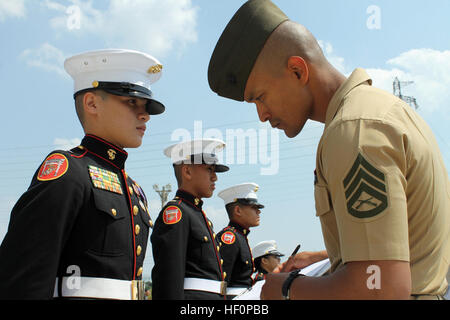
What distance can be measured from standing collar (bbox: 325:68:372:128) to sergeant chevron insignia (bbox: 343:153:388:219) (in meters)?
0.42

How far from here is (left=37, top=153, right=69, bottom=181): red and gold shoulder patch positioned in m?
2.82

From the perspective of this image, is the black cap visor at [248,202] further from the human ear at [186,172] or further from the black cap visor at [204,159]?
the human ear at [186,172]

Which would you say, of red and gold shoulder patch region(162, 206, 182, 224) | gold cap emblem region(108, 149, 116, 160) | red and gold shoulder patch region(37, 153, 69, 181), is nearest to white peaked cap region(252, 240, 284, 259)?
red and gold shoulder patch region(162, 206, 182, 224)

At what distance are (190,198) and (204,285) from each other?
1.23 meters

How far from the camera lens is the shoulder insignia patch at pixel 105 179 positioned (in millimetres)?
3127

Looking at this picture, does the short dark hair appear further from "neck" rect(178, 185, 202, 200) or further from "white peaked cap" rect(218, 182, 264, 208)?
"white peaked cap" rect(218, 182, 264, 208)

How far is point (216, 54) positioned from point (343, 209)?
1.22 m

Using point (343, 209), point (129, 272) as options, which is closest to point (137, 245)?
point (129, 272)

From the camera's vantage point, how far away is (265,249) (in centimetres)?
1145

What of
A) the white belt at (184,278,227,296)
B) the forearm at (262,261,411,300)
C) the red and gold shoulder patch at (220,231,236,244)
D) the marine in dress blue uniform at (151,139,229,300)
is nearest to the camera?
the forearm at (262,261,411,300)

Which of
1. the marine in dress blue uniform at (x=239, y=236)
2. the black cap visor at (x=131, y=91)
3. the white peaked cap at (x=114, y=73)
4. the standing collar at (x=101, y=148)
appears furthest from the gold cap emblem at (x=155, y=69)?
the marine in dress blue uniform at (x=239, y=236)

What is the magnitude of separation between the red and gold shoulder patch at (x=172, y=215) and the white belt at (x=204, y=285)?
2.27 ft

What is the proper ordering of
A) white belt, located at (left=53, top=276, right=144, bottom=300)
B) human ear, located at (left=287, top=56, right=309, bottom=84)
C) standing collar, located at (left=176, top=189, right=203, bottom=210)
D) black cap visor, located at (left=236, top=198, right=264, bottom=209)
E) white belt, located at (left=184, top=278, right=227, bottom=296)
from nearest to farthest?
human ear, located at (left=287, top=56, right=309, bottom=84) < white belt, located at (left=53, top=276, right=144, bottom=300) < white belt, located at (left=184, top=278, right=227, bottom=296) < standing collar, located at (left=176, top=189, right=203, bottom=210) < black cap visor, located at (left=236, top=198, right=264, bottom=209)
